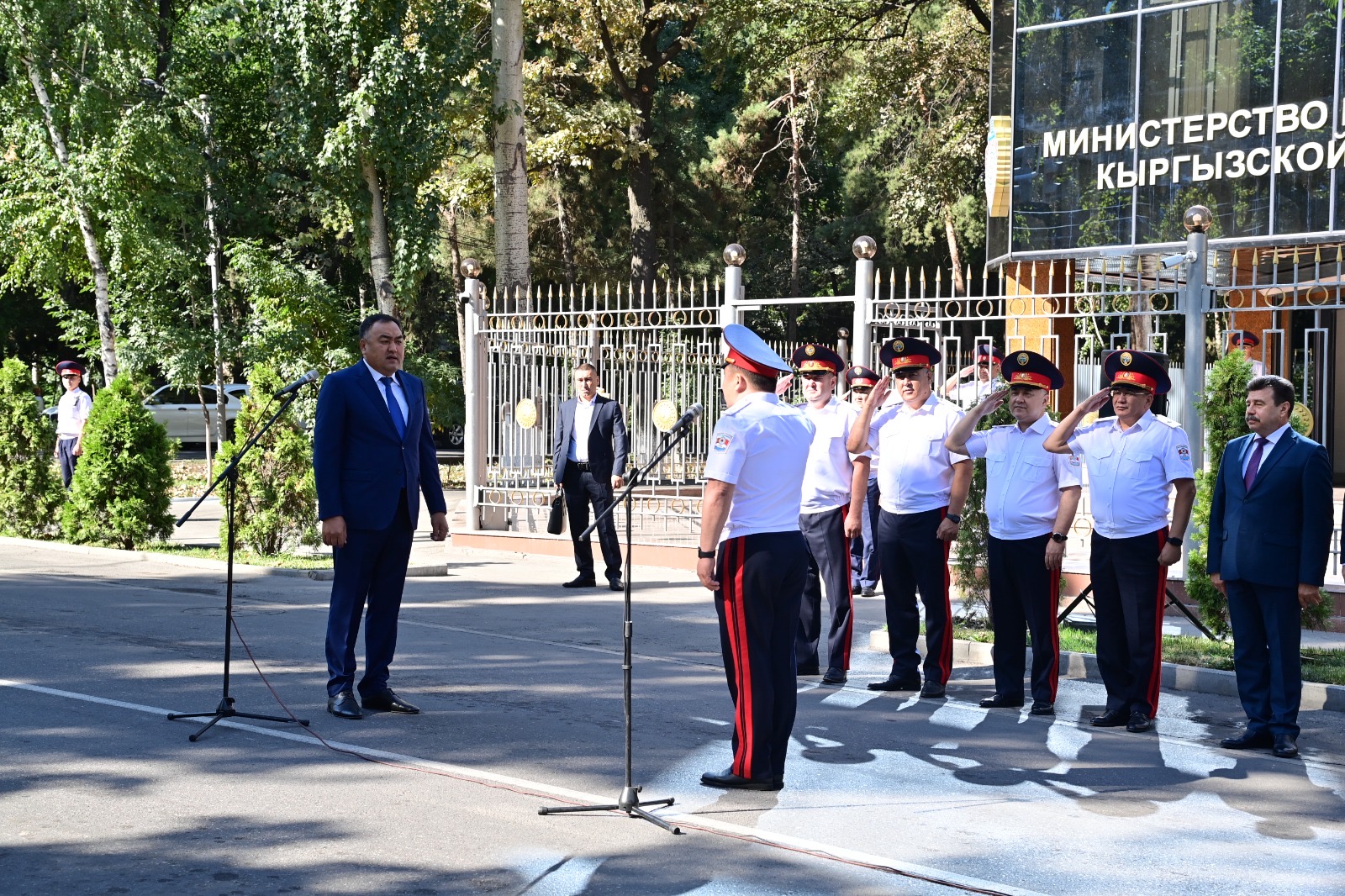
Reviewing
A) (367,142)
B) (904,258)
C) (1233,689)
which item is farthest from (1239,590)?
(904,258)

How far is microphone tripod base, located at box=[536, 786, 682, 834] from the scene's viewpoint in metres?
5.62

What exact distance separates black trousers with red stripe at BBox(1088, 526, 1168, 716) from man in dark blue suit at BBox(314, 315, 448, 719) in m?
3.63

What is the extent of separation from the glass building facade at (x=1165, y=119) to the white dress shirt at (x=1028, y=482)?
1124 centimetres

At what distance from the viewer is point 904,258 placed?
41188 mm

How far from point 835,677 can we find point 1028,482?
1.71m

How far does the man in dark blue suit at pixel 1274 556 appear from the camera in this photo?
7.26m

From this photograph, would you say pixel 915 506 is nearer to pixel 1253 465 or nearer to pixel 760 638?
pixel 1253 465

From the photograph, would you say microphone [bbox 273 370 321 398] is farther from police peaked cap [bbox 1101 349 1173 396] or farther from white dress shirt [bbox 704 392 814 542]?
police peaked cap [bbox 1101 349 1173 396]

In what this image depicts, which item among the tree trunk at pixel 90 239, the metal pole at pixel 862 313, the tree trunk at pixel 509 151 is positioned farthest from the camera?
the tree trunk at pixel 90 239

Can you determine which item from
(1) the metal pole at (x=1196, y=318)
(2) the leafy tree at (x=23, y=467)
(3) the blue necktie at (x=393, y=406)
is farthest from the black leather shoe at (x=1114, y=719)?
(2) the leafy tree at (x=23, y=467)

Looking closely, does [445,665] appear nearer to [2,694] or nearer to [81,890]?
[2,694]

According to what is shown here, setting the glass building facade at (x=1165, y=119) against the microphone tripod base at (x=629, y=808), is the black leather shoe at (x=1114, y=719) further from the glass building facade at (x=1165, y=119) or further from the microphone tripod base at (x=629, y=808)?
the glass building facade at (x=1165, y=119)

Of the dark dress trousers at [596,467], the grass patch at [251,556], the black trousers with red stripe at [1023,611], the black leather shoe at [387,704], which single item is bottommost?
the black leather shoe at [387,704]

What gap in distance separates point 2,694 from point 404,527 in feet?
7.63
